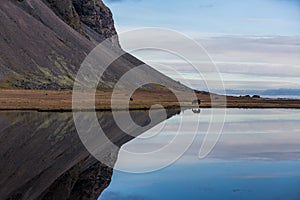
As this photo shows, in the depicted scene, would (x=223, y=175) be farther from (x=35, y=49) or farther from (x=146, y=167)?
(x=35, y=49)

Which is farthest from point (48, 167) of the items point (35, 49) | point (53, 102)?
point (35, 49)

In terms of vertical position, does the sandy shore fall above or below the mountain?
below

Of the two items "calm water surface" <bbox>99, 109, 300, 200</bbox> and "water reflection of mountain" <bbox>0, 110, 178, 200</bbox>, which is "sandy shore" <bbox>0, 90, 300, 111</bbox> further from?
"calm water surface" <bbox>99, 109, 300, 200</bbox>

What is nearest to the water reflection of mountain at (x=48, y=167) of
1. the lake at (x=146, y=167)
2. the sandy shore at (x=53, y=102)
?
the lake at (x=146, y=167)

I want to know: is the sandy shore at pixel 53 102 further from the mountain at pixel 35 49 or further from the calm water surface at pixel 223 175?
the calm water surface at pixel 223 175

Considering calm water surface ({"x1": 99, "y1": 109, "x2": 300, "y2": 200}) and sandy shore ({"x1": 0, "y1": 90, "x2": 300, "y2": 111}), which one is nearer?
calm water surface ({"x1": 99, "y1": 109, "x2": 300, "y2": 200})

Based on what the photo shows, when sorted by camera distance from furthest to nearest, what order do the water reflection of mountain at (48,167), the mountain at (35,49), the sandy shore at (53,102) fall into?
the mountain at (35,49), the sandy shore at (53,102), the water reflection of mountain at (48,167)

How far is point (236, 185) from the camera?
25.2 m

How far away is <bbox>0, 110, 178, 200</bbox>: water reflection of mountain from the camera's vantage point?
2244 centimetres

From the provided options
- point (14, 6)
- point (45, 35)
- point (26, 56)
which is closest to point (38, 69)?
point (26, 56)

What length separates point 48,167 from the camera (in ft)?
93.8

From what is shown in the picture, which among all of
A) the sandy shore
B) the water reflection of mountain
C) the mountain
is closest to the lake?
the water reflection of mountain

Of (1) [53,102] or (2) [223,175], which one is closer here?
(2) [223,175]

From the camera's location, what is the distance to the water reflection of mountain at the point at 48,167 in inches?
883
